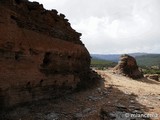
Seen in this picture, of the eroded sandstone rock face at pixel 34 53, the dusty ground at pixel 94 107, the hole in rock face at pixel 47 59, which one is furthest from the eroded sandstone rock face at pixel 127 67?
the hole in rock face at pixel 47 59

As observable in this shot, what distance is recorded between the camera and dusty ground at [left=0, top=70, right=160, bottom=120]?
1599 centimetres

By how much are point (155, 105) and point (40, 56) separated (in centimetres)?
965

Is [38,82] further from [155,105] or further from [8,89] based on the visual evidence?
[155,105]

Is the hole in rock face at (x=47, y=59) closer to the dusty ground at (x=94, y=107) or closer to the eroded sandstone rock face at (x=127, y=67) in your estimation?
the dusty ground at (x=94, y=107)

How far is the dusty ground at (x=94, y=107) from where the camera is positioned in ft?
52.5

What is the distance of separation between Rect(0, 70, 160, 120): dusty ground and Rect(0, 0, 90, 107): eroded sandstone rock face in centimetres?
67

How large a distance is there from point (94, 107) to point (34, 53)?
566 cm

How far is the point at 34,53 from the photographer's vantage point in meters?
17.0

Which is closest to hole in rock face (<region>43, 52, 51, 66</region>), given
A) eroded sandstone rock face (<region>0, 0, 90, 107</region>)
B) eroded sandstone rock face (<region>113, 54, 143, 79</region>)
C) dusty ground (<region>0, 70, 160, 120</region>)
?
eroded sandstone rock face (<region>0, 0, 90, 107</region>)

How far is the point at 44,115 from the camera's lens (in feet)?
53.0

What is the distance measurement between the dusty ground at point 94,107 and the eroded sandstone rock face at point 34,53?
2.18ft

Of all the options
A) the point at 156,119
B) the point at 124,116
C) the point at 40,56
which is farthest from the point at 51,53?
the point at 156,119

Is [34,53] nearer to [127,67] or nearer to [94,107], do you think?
[94,107]

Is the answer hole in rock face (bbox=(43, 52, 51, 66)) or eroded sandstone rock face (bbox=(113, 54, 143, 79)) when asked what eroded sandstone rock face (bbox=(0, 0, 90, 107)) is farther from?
eroded sandstone rock face (bbox=(113, 54, 143, 79))
